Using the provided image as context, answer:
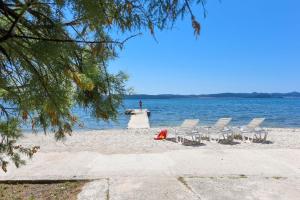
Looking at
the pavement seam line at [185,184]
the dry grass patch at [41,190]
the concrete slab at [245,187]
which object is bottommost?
the dry grass patch at [41,190]

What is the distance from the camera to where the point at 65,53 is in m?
2.25

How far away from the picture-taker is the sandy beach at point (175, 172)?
5.81 metres

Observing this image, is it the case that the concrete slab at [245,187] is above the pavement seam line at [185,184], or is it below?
below

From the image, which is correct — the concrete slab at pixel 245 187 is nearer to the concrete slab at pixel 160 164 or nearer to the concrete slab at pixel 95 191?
the concrete slab at pixel 160 164

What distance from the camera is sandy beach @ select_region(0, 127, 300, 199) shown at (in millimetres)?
5812

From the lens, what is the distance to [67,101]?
250 cm

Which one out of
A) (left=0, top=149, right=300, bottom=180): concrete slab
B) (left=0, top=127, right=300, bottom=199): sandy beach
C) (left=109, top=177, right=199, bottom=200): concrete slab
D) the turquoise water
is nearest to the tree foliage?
the turquoise water

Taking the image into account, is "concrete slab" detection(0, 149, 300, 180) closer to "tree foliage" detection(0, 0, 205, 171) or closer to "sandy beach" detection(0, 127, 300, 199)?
"sandy beach" detection(0, 127, 300, 199)

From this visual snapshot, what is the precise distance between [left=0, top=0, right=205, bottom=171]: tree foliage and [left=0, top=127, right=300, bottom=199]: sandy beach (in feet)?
7.59

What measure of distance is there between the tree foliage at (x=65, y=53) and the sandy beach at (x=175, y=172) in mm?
2314

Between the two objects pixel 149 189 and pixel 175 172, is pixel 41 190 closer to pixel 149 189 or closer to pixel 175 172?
pixel 149 189

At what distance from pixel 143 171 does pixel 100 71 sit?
4957 mm

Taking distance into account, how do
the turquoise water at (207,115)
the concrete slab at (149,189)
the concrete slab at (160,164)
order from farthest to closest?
the concrete slab at (160,164)
the concrete slab at (149,189)
the turquoise water at (207,115)

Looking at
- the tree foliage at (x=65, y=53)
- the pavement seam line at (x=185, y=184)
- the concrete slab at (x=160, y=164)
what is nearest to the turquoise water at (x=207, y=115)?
the tree foliage at (x=65, y=53)
